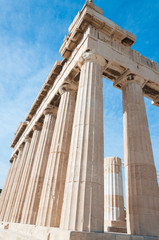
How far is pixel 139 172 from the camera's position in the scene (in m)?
17.2

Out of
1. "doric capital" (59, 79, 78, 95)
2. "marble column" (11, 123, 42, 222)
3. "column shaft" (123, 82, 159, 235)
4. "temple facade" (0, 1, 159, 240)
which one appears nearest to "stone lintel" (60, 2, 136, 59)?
"temple facade" (0, 1, 159, 240)

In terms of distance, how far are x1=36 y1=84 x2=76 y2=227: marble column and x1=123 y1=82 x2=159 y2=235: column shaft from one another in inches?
261

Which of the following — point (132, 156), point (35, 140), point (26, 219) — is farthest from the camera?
point (35, 140)

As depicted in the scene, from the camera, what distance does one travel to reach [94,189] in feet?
42.6

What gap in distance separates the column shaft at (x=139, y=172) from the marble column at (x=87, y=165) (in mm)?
4590

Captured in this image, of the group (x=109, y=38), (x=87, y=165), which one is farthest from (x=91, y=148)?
(x=109, y=38)

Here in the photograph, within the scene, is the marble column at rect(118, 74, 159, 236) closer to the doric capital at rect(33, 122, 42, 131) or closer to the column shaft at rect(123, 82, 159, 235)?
the column shaft at rect(123, 82, 159, 235)

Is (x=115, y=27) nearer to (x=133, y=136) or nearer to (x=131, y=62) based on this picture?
(x=131, y=62)

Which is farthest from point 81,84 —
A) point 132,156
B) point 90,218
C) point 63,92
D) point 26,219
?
point 26,219

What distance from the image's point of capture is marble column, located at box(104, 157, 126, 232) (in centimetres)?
3262

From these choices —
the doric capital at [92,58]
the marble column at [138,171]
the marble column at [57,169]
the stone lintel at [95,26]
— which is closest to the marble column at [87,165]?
the doric capital at [92,58]

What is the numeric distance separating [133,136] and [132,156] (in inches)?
88.6

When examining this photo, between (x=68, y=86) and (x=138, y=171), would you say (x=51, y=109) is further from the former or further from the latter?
(x=138, y=171)

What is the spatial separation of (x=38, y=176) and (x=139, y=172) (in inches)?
575
